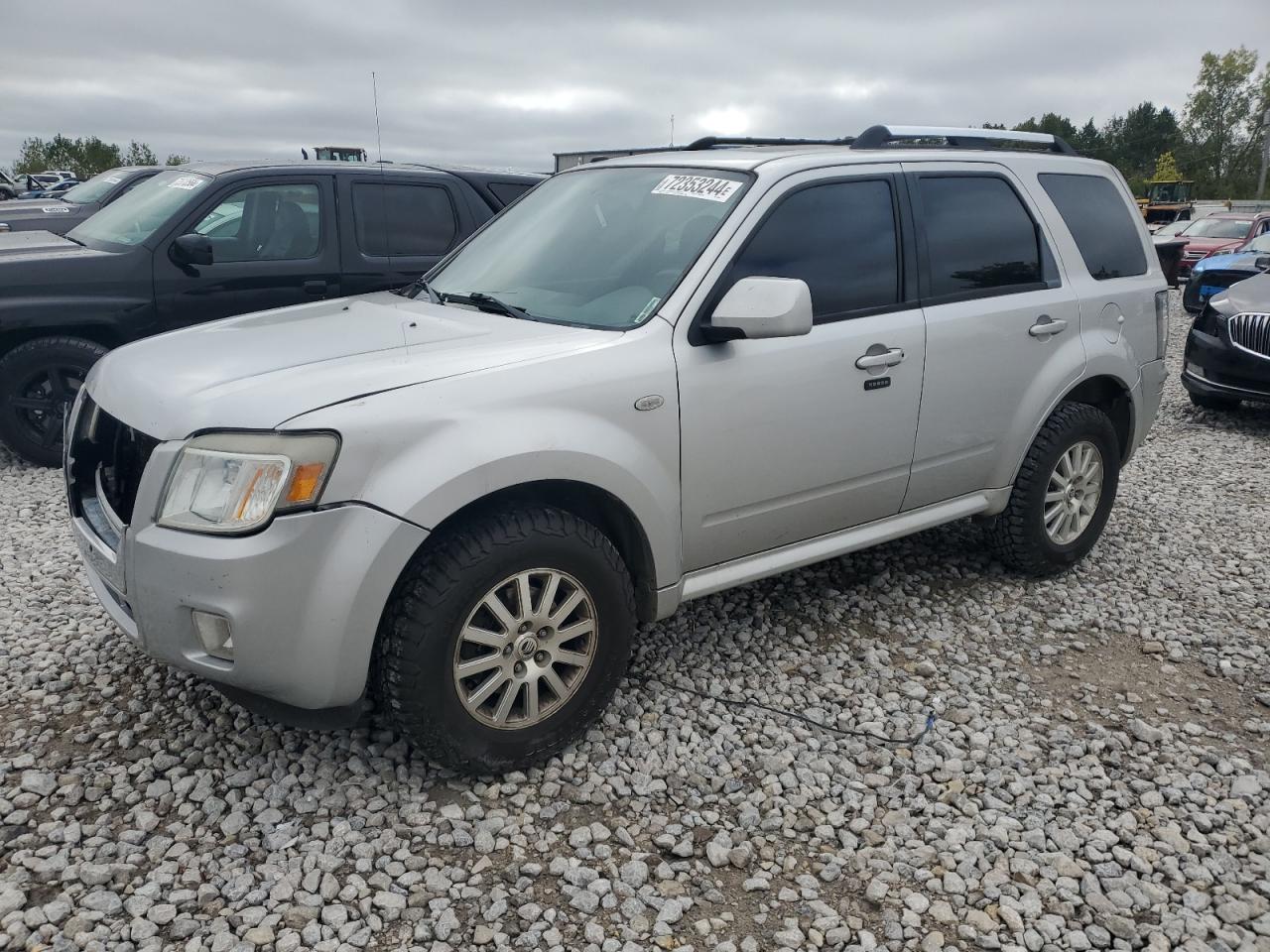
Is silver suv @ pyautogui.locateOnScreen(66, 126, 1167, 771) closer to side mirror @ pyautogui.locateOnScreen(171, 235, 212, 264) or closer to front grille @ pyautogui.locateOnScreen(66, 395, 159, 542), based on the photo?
front grille @ pyautogui.locateOnScreen(66, 395, 159, 542)

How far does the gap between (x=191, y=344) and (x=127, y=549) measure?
0.78 meters

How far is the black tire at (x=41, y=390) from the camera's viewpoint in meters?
6.12

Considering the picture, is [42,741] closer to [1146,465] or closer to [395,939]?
[395,939]

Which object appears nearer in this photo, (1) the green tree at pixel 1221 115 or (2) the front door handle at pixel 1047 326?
(2) the front door handle at pixel 1047 326

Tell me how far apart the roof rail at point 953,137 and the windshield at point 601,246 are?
36.5 inches

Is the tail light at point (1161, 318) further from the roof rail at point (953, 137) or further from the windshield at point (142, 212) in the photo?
the windshield at point (142, 212)

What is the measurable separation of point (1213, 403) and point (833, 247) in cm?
663

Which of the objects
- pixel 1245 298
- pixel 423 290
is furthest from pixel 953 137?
pixel 1245 298

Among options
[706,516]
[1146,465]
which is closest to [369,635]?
[706,516]

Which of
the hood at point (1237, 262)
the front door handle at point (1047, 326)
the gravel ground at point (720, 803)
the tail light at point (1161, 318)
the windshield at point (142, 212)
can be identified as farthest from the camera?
the hood at point (1237, 262)

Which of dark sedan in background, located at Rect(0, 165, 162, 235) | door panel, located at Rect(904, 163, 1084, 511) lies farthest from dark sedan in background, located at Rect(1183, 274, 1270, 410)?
dark sedan in background, located at Rect(0, 165, 162, 235)

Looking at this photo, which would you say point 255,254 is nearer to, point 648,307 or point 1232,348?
point 648,307

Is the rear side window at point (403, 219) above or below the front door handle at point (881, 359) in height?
above

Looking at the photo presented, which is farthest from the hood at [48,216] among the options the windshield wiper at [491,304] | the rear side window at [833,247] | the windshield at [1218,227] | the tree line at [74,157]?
the tree line at [74,157]
